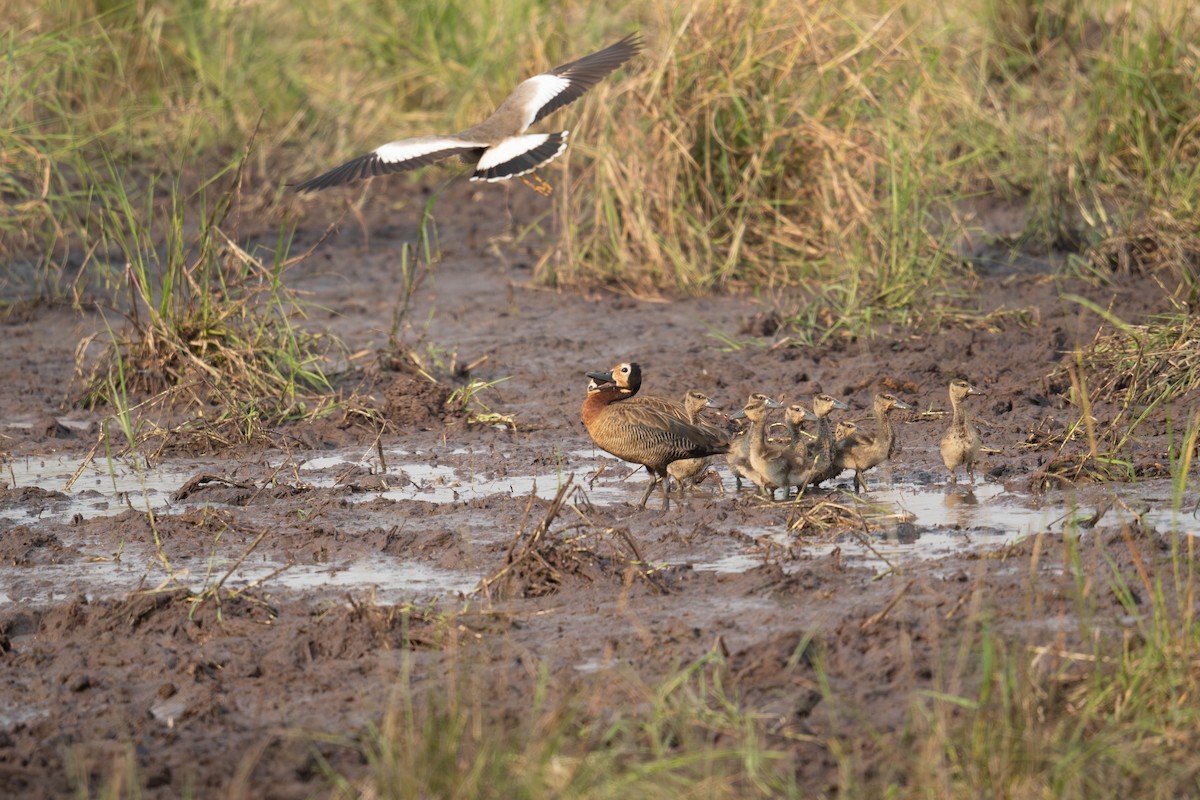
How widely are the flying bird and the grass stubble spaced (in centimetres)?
56

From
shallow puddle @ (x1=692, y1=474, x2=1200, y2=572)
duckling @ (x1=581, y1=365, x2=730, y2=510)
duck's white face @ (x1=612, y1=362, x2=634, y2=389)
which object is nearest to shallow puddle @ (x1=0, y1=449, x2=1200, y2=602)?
shallow puddle @ (x1=692, y1=474, x2=1200, y2=572)

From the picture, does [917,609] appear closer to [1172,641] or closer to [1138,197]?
[1172,641]

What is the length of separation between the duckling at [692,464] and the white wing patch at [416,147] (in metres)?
1.75

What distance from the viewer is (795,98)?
9.91 m

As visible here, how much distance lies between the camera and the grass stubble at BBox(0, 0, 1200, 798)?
3840 millimetres

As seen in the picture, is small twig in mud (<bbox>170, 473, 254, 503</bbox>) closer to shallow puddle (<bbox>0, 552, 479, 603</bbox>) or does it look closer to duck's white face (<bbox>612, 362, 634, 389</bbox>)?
shallow puddle (<bbox>0, 552, 479, 603</bbox>)

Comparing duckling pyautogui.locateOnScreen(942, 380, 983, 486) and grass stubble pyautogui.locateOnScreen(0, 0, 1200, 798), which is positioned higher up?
grass stubble pyautogui.locateOnScreen(0, 0, 1200, 798)

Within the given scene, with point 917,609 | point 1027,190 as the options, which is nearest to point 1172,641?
point 917,609

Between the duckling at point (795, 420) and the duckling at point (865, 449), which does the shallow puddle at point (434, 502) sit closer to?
the duckling at point (865, 449)

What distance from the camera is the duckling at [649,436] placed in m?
6.64

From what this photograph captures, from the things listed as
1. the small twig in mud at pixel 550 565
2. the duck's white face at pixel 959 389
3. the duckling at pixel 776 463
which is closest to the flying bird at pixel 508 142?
the duckling at pixel 776 463

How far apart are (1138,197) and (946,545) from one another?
183 inches

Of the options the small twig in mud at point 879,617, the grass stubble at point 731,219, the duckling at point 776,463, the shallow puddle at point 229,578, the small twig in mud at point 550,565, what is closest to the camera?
the grass stubble at point 731,219

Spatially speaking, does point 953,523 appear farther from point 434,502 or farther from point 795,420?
point 434,502
